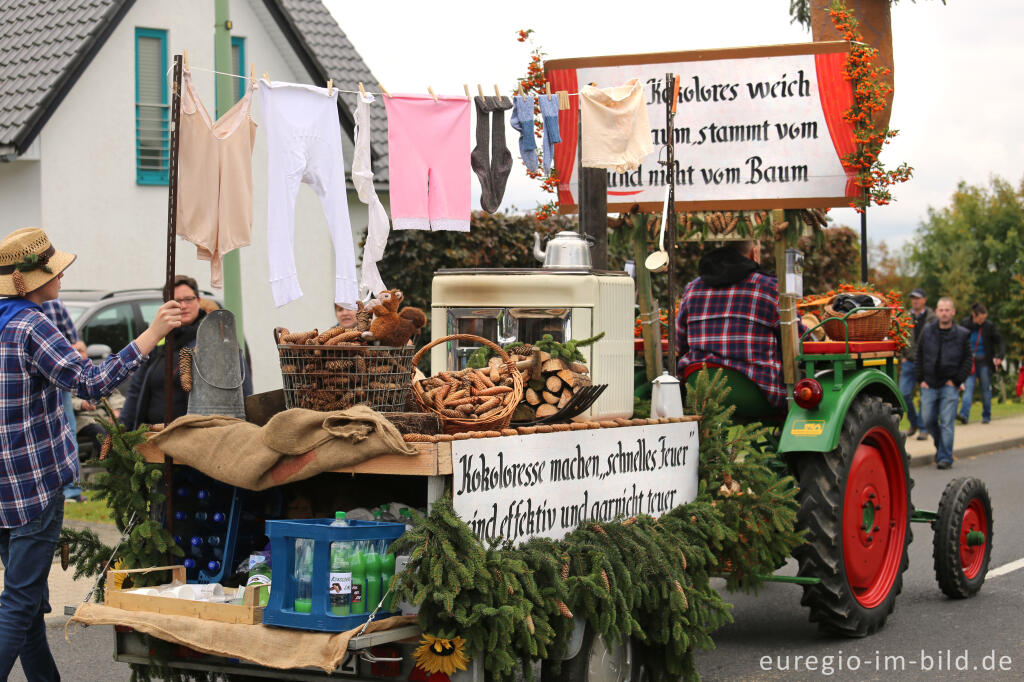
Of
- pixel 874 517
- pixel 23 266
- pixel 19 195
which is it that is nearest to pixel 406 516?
pixel 23 266

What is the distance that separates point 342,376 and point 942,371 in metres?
12.7

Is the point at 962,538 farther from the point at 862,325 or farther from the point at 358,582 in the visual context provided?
the point at 358,582

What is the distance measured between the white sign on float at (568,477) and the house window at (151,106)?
14462mm

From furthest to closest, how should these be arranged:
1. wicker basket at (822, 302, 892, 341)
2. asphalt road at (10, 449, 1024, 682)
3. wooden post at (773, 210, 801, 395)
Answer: wicker basket at (822, 302, 892, 341)
wooden post at (773, 210, 801, 395)
asphalt road at (10, 449, 1024, 682)

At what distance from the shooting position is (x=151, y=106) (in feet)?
62.2

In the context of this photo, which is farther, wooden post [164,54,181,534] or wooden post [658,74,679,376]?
wooden post [658,74,679,376]

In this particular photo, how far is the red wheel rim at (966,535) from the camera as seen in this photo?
27.2ft

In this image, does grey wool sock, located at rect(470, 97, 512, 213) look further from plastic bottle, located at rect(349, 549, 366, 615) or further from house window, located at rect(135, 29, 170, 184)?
house window, located at rect(135, 29, 170, 184)

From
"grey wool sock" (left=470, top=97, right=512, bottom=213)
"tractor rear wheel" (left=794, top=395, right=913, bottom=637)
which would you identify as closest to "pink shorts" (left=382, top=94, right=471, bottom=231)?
"grey wool sock" (left=470, top=97, right=512, bottom=213)

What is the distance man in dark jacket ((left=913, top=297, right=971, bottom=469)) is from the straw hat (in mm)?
12499

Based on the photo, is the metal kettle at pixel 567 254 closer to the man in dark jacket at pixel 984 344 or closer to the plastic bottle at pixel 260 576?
the plastic bottle at pixel 260 576

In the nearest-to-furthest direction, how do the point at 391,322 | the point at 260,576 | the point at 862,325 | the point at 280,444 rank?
the point at 280,444 → the point at 260,576 → the point at 391,322 → the point at 862,325

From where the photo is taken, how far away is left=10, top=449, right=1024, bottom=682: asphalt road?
657cm

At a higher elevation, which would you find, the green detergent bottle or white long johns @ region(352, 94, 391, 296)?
white long johns @ region(352, 94, 391, 296)
